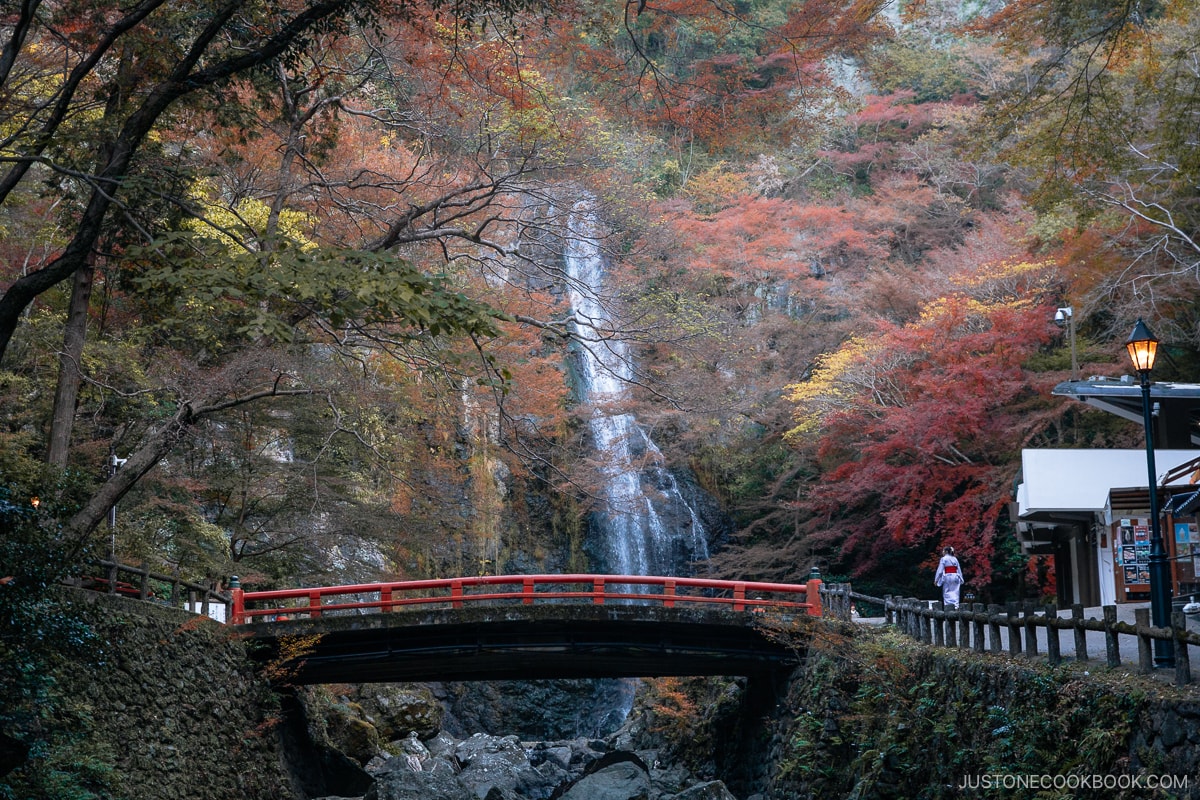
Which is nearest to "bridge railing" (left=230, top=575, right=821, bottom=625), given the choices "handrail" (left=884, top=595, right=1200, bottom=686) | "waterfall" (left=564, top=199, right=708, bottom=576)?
"handrail" (left=884, top=595, right=1200, bottom=686)

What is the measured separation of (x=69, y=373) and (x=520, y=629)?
9.46 m

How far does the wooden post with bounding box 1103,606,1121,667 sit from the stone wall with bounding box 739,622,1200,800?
0.15 meters

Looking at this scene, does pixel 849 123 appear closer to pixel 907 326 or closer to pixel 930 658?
pixel 907 326

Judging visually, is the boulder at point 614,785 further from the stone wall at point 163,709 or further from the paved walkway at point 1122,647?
the paved walkway at point 1122,647

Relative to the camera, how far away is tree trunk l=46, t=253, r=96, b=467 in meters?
12.7

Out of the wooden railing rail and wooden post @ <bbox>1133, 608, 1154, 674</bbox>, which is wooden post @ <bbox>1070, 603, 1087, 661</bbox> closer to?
the wooden railing rail

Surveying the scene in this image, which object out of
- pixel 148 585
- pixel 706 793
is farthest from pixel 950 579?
pixel 148 585

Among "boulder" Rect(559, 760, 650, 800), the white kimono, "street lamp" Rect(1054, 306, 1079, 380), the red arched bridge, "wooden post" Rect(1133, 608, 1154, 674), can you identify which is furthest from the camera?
"street lamp" Rect(1054, 306, 1079, 380)

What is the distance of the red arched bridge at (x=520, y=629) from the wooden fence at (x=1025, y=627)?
68.0 inches

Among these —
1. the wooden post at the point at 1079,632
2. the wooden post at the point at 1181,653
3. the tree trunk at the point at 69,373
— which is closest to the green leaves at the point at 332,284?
the tree trunk at the point at 69,373

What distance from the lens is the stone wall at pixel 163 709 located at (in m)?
12.4

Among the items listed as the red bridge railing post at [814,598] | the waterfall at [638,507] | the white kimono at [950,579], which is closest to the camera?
the red bridge railing post at [814,598]

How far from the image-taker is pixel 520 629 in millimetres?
19453

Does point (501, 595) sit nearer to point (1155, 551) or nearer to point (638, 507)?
point (638, 507)
